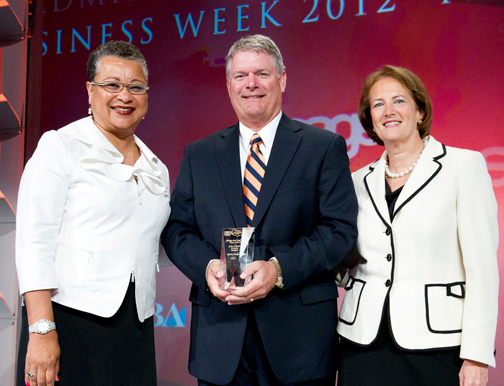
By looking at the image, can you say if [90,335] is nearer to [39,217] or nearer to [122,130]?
[39,217]

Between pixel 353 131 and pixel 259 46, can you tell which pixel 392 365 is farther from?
pixel 353 131

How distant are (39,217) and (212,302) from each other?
2.32ft

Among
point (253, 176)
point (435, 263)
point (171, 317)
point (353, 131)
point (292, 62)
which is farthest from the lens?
point (171, 317)

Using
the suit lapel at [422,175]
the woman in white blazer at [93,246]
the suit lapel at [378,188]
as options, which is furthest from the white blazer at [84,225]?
the suit lapel at [422,175]

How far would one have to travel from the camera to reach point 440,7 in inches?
135

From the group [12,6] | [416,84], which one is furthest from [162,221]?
[12,6]

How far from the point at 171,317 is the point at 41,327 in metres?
2.27

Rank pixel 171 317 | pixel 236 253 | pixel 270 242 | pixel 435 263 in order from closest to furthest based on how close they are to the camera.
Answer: pixel 236 253 < pixel 435 263 < pixel 270 242 < pixel 171 317

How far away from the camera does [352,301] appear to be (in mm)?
1986

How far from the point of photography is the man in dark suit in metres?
1.89

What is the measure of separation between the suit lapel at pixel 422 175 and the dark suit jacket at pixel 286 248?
19 cm

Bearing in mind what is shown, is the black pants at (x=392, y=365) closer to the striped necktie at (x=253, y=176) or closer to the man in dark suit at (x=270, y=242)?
the man in dark suit at (x=270, y=242)

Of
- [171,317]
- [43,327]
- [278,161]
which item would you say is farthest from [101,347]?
[171,317]

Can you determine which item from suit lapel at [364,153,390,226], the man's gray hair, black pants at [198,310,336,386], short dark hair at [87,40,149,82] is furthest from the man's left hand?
short dark hair at [87,40,149,82]
